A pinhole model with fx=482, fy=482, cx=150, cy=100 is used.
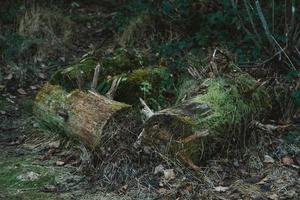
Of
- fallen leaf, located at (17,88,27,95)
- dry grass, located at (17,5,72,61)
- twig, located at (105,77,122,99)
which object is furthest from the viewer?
dry grass, located at (17,5,72,61)

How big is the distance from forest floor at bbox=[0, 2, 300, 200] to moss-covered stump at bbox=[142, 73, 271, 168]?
173mm

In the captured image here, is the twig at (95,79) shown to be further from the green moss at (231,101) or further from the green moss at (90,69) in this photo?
the green moss at (231,101)

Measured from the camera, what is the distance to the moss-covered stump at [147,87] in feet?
18.6

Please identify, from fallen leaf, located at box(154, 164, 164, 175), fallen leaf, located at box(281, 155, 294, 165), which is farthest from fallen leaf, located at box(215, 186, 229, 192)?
fallen leaf, located at box(281, 155, 294, 165)

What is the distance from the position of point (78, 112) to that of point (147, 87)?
103 cm

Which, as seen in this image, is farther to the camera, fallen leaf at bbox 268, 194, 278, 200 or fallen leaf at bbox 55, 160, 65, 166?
fallen leaf at bbox 55, 160, 65, 166

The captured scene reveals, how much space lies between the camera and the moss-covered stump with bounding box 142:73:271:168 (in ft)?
14.8

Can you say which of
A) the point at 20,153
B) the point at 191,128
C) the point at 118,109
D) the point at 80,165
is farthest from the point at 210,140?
the point at 20,153

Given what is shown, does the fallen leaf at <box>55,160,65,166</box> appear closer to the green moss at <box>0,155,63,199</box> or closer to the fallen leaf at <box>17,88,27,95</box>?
the green moss at <box>0,155,63,199</box>

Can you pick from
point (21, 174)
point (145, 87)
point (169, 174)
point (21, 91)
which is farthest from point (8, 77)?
point (169, 174)

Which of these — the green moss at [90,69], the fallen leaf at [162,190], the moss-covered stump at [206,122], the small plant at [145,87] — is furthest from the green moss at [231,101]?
the green moss at [90,69]

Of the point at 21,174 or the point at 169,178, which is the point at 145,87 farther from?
the point at 21,174

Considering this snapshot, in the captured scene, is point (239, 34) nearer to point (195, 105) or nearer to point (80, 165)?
point (195, 105)

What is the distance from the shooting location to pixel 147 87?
5.72 m
